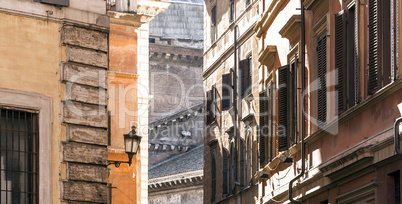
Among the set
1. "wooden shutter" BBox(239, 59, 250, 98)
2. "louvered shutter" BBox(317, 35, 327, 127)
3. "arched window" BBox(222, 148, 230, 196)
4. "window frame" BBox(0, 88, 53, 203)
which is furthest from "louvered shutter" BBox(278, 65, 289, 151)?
"arched window" BBox(222, 148, 230, 196)

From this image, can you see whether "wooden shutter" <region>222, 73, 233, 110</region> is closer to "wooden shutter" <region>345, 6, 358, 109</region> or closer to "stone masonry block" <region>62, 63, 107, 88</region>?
"wooden shutter" <region>345, 6, 358, 109</region>

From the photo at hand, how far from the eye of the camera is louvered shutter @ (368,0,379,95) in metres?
15.8

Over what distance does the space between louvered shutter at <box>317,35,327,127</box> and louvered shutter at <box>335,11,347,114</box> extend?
1.13m

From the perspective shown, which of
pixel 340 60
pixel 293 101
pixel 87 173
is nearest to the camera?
pixel 87 173

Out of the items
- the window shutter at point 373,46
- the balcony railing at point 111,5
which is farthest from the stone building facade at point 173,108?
the window shutter at point 373,46

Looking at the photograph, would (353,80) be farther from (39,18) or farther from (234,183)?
(234,183)

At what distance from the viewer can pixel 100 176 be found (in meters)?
17.1

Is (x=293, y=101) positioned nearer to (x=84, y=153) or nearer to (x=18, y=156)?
(x=84, y=153)

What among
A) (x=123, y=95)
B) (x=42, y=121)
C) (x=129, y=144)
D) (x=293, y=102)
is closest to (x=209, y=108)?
(x=123, y=95)

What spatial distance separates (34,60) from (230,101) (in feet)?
60.7

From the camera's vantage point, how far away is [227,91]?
115ft

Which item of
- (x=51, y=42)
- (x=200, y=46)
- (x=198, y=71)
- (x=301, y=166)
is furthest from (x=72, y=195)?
(x=200, y=46)

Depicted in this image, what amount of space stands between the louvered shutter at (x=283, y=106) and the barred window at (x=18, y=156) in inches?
310

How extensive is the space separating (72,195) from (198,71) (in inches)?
2664
